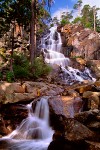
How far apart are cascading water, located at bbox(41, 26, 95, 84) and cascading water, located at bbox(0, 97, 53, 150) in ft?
27.9

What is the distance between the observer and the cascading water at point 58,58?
869 inches

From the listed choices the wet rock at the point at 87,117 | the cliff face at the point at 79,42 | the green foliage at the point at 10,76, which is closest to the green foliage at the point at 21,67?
the green foliage at the point at 10,76

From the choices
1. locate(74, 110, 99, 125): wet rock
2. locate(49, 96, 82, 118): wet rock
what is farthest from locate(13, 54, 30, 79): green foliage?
locate(74, 110, 99, 125): wet rock

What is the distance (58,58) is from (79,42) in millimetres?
7865

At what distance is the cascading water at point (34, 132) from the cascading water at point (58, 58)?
8518mm

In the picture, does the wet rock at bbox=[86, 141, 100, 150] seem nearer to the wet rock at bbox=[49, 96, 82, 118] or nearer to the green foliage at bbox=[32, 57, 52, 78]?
the wet rock at bbox=[49, 96, 82, 118]

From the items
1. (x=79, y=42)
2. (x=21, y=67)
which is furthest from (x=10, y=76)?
(x=79, y=42)

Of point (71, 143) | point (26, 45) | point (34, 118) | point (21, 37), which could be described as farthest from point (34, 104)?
point (21, 37)

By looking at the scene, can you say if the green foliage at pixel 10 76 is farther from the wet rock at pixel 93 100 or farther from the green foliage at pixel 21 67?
the wet rock at pixel 93 100

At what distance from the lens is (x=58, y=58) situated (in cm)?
2727

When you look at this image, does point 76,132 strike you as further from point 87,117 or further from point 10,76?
point 10,76

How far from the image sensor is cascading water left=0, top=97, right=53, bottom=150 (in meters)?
9.77

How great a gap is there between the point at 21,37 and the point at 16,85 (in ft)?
59.0

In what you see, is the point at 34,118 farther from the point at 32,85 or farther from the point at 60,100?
the point at 32,85
